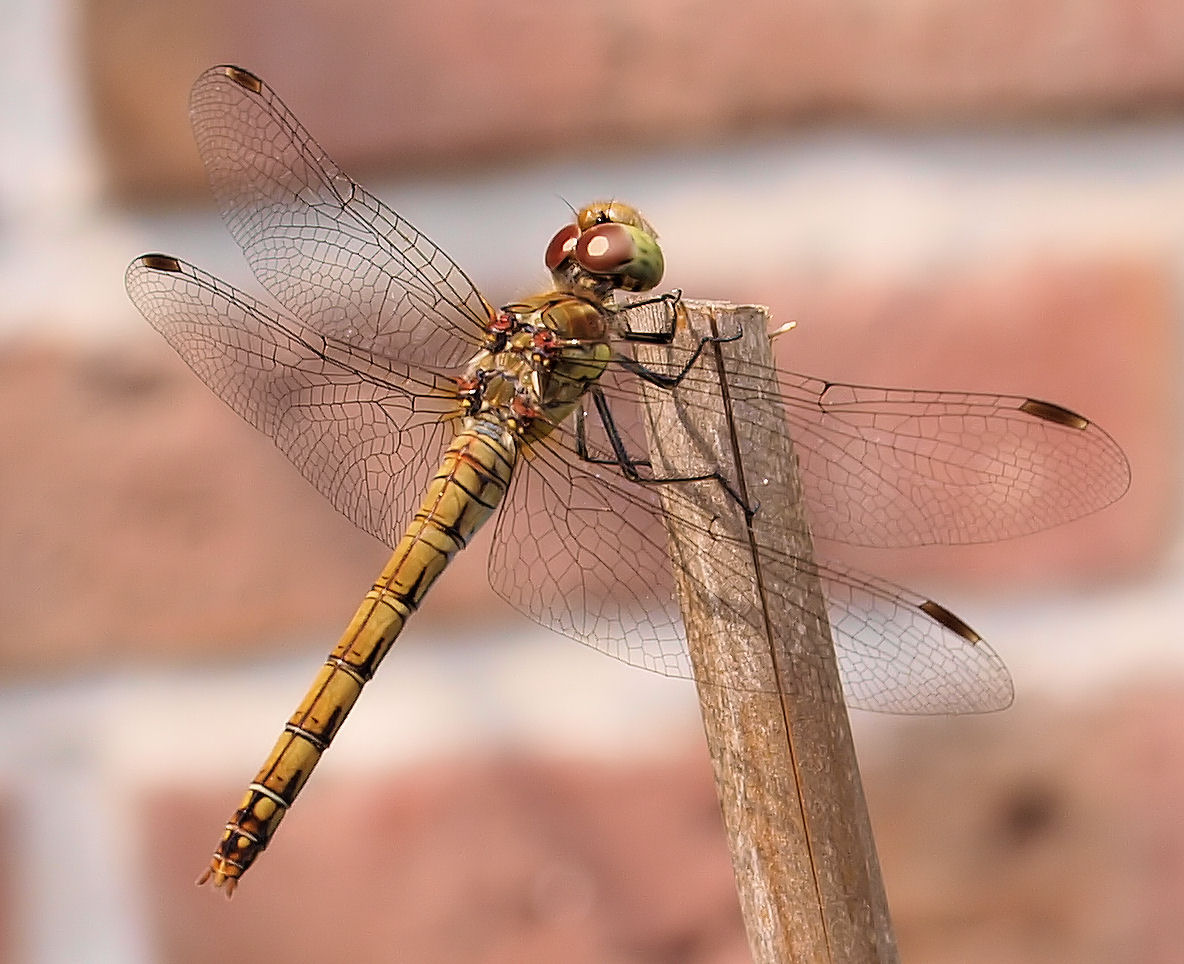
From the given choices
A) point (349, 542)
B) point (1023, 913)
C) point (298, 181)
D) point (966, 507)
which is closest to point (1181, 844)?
point (1023, 913)

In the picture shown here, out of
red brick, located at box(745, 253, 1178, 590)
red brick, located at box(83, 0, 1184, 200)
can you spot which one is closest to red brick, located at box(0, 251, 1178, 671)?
red brick, located at box(745, 253, 1178, 590)

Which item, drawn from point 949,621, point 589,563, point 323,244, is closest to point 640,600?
point 589,563

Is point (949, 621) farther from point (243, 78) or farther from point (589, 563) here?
point (243, 78)

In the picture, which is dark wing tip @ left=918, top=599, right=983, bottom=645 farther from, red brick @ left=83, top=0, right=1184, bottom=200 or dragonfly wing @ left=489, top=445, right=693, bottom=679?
red brick @ left=83, top=0, right=1184, bottom=200

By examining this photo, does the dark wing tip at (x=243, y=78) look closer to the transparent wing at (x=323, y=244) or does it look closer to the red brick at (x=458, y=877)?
the transparent wing at (x=323, y=244)

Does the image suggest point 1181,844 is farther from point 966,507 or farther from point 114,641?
point 114,641

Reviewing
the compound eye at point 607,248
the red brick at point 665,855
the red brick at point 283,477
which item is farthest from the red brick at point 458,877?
the compound eye at point 607,248
